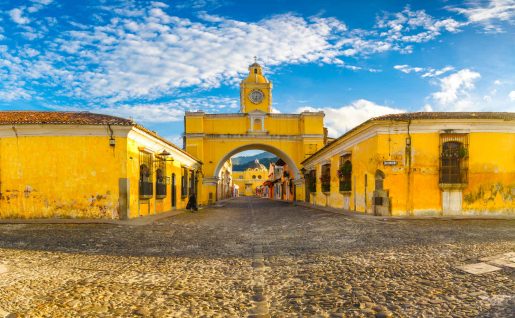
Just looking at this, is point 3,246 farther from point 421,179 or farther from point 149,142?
point 421,179

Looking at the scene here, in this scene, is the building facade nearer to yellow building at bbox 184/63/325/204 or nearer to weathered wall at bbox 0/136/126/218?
yellow building at bbox 184/63/325/204

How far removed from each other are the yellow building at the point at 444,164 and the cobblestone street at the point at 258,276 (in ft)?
13.3

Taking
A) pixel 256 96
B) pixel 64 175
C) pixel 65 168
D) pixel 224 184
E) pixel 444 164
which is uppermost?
pixel 256 96

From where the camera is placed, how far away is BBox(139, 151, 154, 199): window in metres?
13.9

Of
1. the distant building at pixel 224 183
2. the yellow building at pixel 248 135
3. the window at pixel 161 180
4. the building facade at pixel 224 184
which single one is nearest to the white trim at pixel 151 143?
the window at pixel 161 180

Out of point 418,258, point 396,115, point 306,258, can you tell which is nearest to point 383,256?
point 418,258

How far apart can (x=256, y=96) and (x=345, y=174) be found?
56.6ft

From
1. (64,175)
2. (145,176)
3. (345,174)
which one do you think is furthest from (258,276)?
(345,174)

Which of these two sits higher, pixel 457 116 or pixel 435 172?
pixel 457 116

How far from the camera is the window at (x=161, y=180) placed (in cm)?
1612

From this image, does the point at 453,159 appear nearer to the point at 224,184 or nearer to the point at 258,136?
the point at 258,136

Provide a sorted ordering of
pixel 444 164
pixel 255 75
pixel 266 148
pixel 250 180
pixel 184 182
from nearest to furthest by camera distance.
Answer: pixel 444 164 < pixel 184 182 < pixel 266 148 < pixel 255 75 < pixel 250 180

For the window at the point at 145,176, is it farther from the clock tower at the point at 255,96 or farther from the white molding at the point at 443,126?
the clock tower at the point at 255,96

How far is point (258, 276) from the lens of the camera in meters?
4.92
